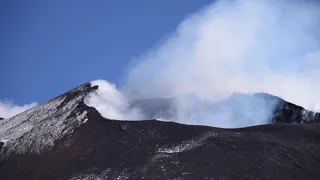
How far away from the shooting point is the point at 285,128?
40.4 metres

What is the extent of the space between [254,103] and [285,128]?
2237 cm

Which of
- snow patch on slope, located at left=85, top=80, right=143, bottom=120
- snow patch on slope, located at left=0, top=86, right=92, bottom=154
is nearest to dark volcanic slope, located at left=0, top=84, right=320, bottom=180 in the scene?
snow patch on slope, located at left=0, top=86, right=92, bottom=154

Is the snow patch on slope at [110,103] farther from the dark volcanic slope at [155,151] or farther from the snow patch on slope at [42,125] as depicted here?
the dark volcanic slope at [155,151]

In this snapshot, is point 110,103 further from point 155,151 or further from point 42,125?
point 155,151

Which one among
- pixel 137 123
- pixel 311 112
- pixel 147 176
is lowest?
pixel 147 176

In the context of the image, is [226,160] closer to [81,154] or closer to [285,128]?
[285,128]

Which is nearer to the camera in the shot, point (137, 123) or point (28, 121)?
point (137, 123)

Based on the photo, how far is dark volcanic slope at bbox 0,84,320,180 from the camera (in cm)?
3369

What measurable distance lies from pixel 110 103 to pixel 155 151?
15.2m

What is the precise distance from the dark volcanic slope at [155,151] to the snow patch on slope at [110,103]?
2321 mm

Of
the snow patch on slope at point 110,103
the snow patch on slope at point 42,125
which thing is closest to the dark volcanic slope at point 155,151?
the snow patch on slope at point 42,125

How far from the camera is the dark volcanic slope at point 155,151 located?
33.7m

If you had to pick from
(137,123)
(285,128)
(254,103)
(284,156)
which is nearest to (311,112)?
(254,103)

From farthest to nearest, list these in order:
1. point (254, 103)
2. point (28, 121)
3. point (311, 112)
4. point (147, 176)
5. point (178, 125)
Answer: point (254, 103) → point (311, 112) → point (28, 121) → point (178, 125) → point (147, 176)
